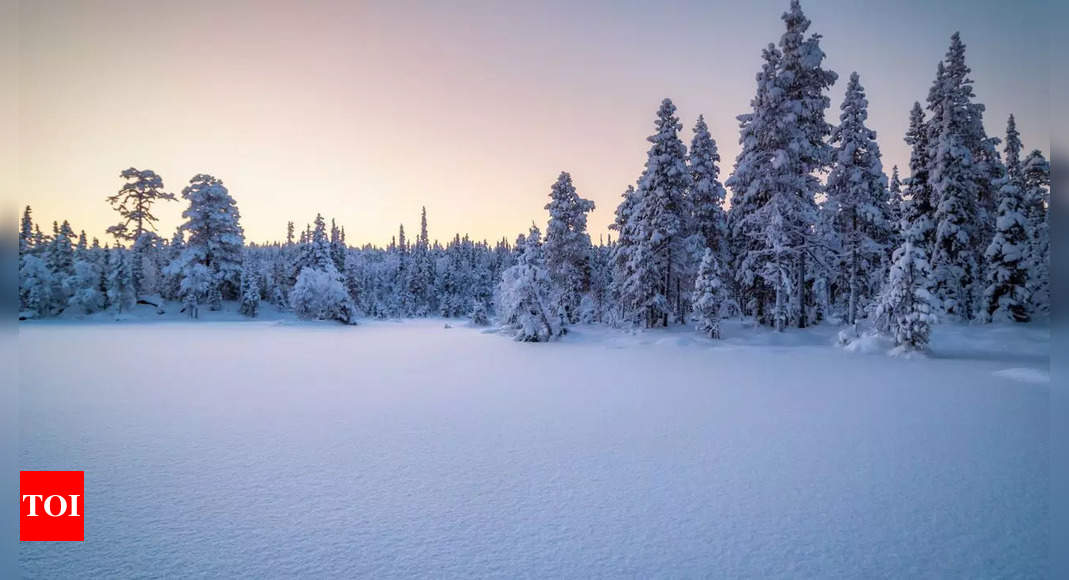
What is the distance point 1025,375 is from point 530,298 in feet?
74.2

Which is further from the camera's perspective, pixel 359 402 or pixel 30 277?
pixel 30 277

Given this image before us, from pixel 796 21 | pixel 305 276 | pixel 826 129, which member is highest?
pixel 796 21

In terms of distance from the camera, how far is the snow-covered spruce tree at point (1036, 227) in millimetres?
27391

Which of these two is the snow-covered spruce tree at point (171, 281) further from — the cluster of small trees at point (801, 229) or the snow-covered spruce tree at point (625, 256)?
the snow-covered spruce tree at point (625, 256)

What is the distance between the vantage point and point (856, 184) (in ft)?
99.1

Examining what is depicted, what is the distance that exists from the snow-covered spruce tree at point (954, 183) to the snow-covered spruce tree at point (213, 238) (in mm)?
61797

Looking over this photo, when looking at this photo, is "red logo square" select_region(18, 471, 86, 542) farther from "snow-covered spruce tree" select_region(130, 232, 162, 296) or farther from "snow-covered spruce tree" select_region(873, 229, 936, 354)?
"snow-covered spruce tree" select_region(130, 232, 162, 296)

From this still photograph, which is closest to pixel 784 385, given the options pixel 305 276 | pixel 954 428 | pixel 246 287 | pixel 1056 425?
pixel 954 428

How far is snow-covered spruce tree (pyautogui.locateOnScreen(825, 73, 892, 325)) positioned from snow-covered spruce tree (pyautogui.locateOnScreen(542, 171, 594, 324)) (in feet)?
58.4

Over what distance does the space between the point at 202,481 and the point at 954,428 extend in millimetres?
12275

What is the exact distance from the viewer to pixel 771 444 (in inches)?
301

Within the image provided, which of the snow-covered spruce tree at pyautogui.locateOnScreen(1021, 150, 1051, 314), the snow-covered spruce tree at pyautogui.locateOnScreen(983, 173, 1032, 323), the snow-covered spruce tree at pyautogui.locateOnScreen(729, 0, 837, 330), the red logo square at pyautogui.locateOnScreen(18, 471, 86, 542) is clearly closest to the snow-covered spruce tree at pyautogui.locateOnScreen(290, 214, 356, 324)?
the snow-covered spruce tree at pyautogui.locateOnScreen(729, 0, 837, 330)

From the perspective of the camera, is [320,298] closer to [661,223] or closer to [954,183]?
[661,223]

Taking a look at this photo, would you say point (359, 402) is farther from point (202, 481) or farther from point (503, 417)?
point (202, 481)
